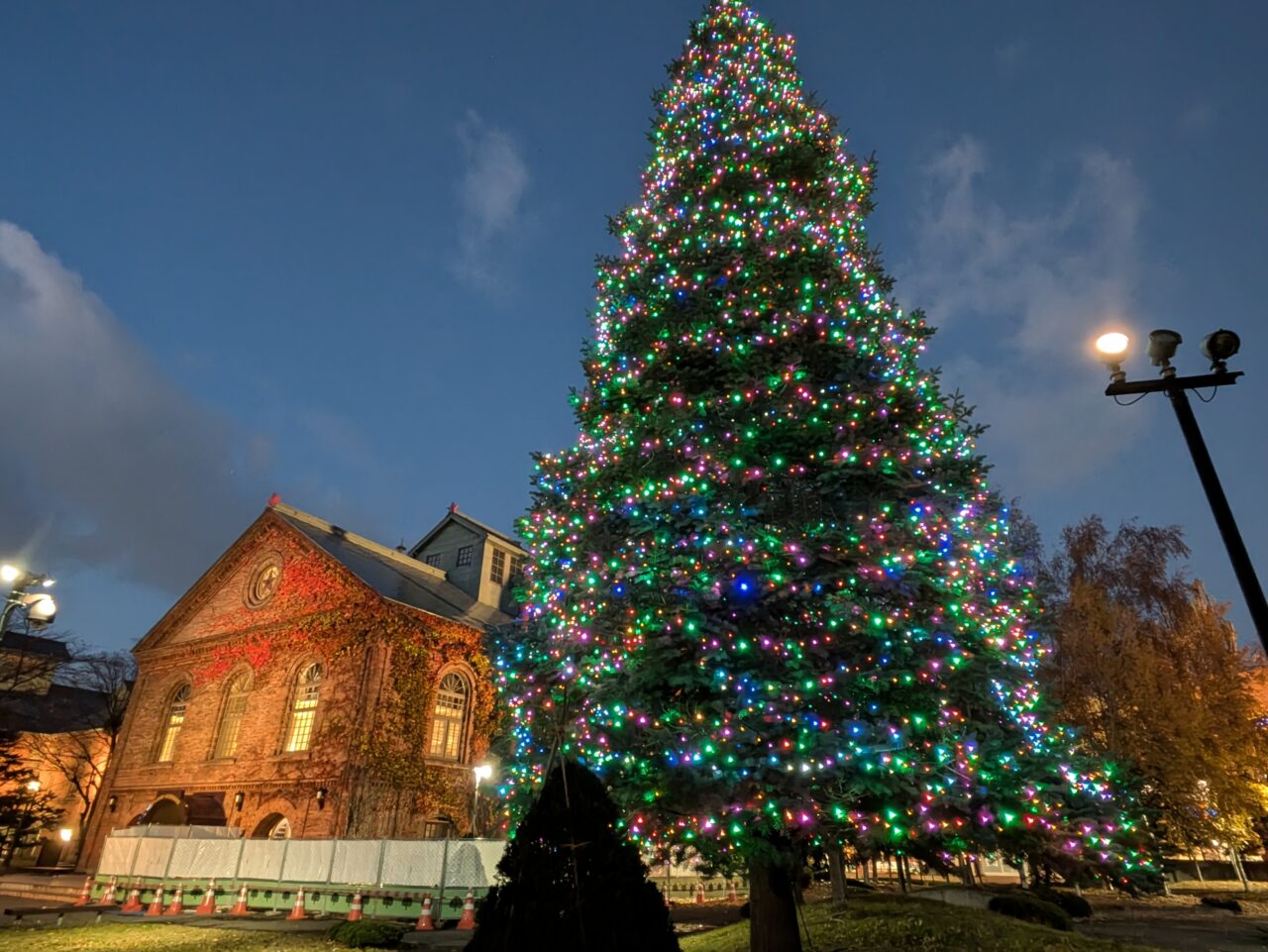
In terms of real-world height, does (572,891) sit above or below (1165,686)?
below

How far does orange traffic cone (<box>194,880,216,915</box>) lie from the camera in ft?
49.2

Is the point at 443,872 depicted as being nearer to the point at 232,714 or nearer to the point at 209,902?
the point at 209,902

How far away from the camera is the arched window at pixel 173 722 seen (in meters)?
24.7

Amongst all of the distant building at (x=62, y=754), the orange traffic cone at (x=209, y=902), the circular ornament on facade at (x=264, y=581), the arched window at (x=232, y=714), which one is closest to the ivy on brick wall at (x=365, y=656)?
the circular ornament on facade at (x=264, y=581)

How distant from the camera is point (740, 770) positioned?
629 cm

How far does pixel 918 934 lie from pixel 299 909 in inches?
482

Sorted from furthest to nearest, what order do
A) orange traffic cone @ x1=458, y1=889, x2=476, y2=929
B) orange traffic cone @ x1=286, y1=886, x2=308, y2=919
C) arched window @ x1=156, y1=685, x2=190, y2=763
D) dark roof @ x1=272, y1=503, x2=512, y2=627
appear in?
arched window @ x1=156, y1=685, x2=190, y2=763 < dark roof @ x1=272, y1=503, x2=512, y2=627 < orange traffic cone @ x1=286, y1=886, x2=308, y2=919 < orange traffic cone @ x1=458, y1=889, x2=476, y2=929

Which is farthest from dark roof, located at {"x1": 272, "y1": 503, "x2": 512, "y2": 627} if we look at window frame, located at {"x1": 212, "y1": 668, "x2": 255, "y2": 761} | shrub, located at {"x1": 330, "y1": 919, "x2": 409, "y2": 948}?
shrub, located at {"x1": 330, "y1": 919, "x2": 409, "y2": 948}

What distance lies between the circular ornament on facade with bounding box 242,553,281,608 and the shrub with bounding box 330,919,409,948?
634 inches

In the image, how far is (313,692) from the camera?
21.8m

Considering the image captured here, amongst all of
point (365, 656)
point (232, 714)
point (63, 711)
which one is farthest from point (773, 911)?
point (63, 711)

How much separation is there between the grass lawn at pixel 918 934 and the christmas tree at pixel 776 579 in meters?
1.59

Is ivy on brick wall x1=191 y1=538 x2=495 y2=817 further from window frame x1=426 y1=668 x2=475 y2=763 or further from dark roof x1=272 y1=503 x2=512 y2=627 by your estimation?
dark roof x1=272 y1=503 x2=512 y2=627

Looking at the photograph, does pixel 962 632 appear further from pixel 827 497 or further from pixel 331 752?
pixel 331 752
